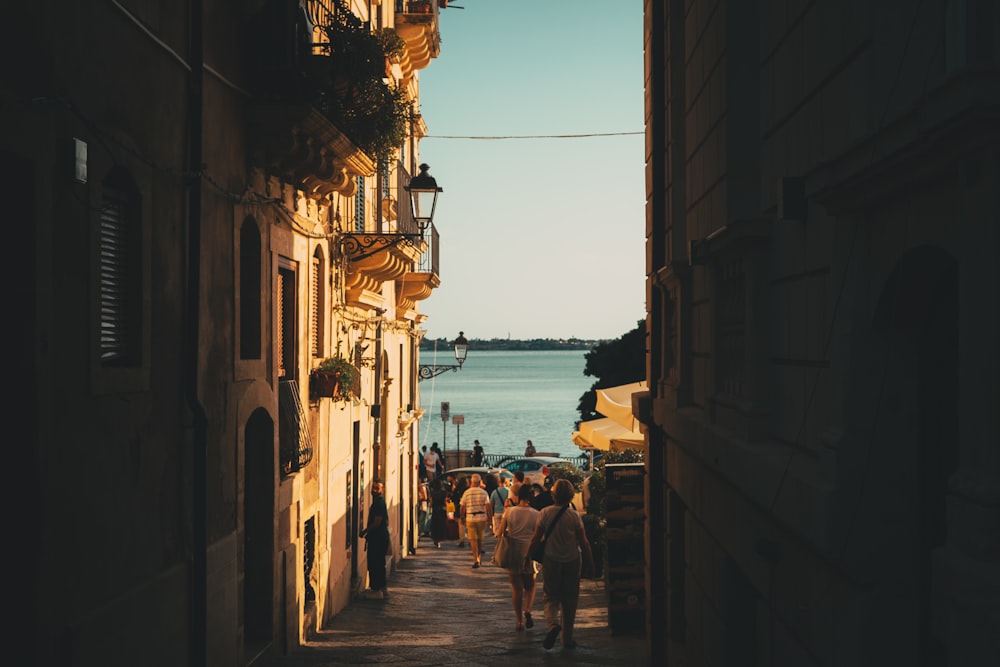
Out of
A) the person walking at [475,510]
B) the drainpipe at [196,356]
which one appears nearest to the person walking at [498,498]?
the person walking at [475,510]

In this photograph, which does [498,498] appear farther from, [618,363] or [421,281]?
[618,363]

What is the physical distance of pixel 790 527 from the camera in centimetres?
485

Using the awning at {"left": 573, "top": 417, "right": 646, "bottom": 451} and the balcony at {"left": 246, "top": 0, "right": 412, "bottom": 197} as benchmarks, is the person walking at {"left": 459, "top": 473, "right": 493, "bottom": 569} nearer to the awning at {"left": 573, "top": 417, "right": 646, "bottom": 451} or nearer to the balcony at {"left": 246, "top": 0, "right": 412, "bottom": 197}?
the awning at {"left": 573, "top": 417, "right": 646, "bottom": 451}

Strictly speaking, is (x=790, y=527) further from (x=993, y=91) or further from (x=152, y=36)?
(x=152, y=36)

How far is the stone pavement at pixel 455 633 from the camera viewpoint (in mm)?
11195

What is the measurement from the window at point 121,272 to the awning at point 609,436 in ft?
34.0

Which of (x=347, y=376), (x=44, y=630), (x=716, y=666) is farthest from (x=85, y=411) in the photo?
(x=347, y=376)

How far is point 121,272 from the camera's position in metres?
7.43

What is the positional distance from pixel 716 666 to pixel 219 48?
660cm

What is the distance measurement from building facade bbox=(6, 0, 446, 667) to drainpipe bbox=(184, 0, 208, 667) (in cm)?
2

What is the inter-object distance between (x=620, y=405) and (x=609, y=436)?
89cm

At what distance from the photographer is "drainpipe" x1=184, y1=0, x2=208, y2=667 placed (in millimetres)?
8734

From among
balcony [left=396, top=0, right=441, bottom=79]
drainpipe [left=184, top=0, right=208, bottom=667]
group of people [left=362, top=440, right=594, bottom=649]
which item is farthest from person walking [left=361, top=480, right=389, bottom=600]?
balcony [left=396, top=0, right=441, bottom=79]

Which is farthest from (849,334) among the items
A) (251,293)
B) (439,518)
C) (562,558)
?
(439,518)
